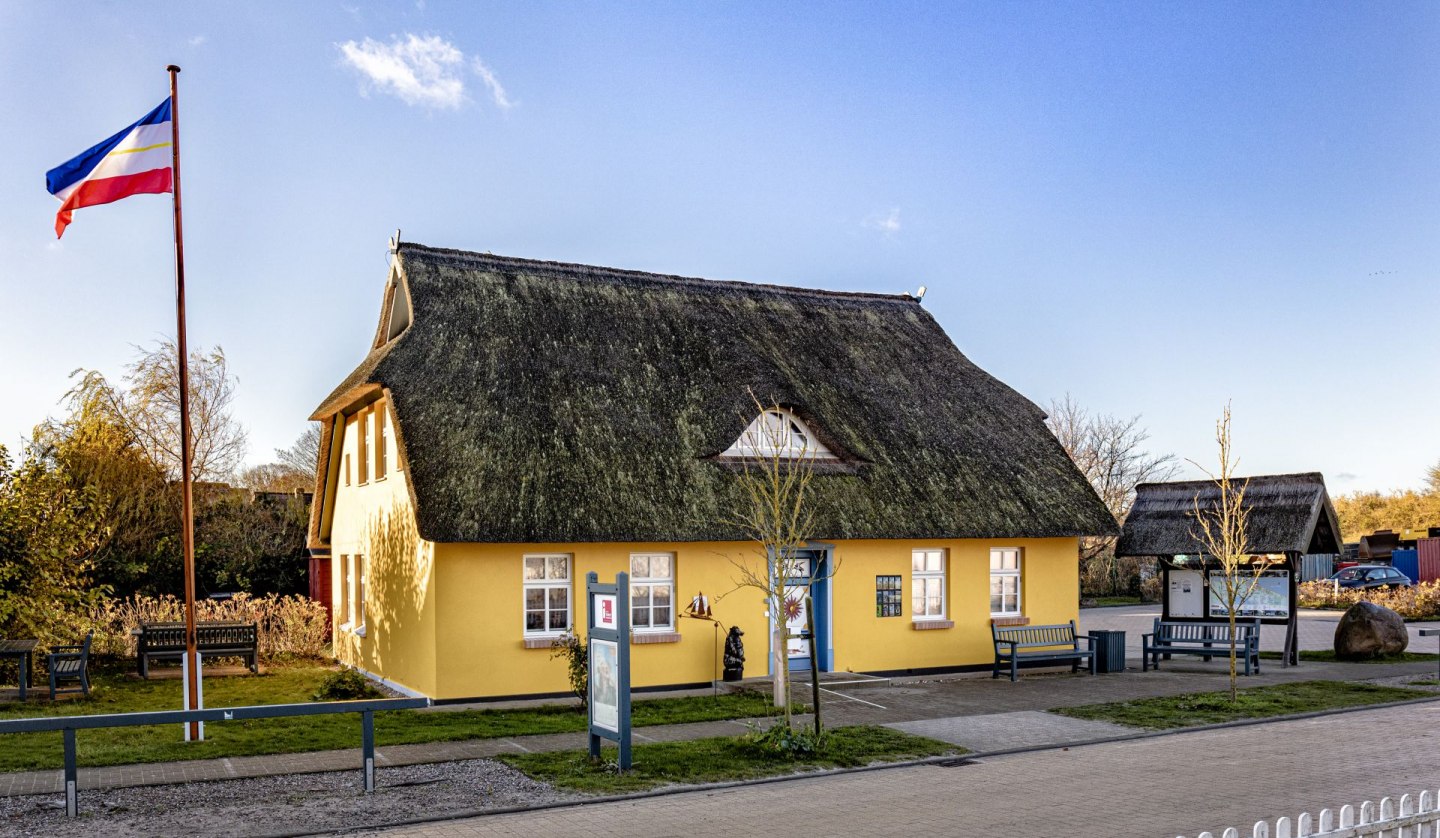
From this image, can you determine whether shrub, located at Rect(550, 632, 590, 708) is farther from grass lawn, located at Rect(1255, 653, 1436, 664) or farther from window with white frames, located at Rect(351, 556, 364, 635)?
grass lawn, located at Rect(1255, 653, 1436, 664)

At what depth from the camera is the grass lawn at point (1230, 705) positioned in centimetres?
1577

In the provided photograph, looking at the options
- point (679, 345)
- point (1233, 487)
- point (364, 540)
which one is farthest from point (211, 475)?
point (1233, 487)

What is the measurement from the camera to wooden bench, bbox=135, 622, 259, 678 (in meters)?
20.2

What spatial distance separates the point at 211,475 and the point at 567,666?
25020mm

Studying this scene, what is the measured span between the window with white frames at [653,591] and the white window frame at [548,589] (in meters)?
1.10

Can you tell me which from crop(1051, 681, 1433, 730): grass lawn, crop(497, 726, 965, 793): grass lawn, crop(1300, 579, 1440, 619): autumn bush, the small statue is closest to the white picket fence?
crop(497, 726, 965, 793): grass lawn

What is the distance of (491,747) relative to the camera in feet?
44.2

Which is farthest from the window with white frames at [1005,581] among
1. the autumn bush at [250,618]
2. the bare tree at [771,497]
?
the autumn bush at [250,618]

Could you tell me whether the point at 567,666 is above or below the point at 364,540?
below

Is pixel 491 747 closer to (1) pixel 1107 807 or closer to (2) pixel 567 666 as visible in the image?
(2) pixel 567 666

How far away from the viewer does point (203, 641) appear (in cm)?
2061

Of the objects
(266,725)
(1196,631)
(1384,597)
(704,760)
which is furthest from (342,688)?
(1384,597)

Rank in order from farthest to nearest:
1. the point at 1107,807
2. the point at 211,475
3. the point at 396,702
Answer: the point at 211,475
the point at 396,702
the point at 1107,807

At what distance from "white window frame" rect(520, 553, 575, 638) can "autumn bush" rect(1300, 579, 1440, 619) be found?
25112 millimetres
